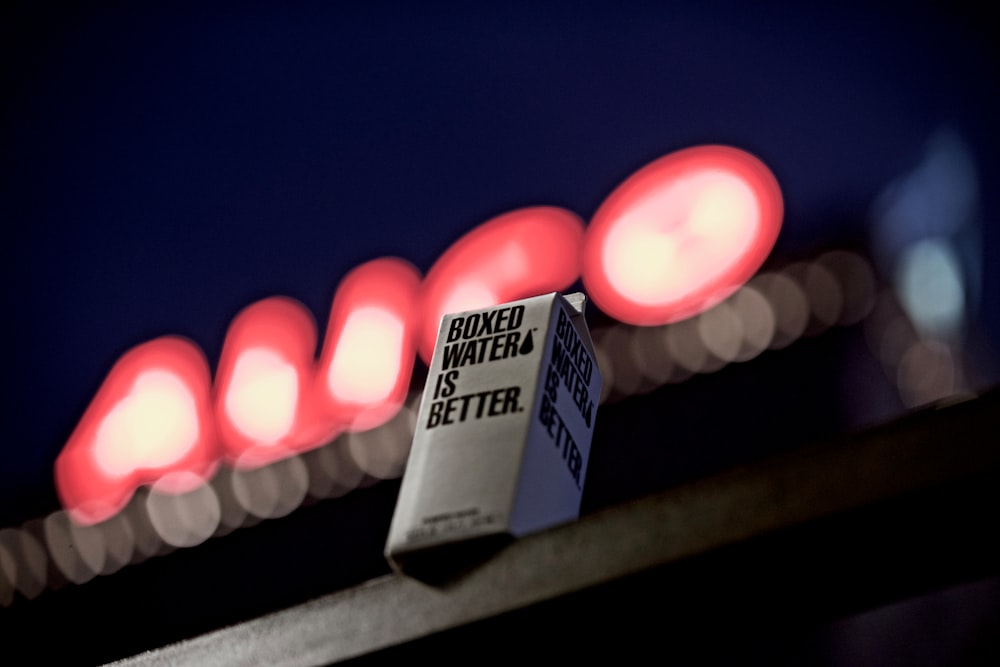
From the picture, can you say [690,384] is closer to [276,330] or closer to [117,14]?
[276,330]

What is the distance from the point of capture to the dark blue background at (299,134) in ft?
11.5

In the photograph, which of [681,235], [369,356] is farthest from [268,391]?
[681,235]

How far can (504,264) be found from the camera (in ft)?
11.3

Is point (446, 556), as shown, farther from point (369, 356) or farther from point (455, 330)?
point (369, 356)

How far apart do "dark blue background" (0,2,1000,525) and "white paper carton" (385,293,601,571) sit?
2.66 m

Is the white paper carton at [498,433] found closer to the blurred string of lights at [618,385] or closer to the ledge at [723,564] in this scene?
the ledge at [723,564]

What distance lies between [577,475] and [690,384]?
106 inches

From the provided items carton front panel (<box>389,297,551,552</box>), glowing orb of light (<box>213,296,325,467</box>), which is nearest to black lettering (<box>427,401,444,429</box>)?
carton front panel (<box>389,297,551,552</box>)

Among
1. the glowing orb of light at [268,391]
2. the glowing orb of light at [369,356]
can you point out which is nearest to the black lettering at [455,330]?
the glowing orb of light at [369,356]

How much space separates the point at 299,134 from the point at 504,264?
4.41ft

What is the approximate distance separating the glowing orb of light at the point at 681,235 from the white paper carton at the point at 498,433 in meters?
2.39

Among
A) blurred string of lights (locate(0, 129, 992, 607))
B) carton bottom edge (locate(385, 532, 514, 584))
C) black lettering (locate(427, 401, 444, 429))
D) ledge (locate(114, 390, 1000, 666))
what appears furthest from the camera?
blurred string of lights (locate(0, 129, 992, 607))

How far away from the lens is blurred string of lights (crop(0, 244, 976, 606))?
3.24m

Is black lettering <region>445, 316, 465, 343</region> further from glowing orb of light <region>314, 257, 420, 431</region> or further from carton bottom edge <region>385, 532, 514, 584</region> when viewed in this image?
glowing orb of light <region>314, 257, 420, 431</region>
